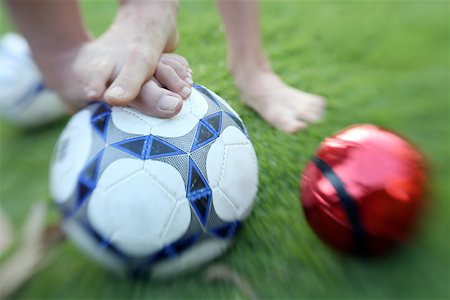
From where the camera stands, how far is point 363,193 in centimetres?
116

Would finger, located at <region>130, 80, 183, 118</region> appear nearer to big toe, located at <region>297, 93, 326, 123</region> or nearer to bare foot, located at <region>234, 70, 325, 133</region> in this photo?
bare foot, located at <region>234, 70, 325, 133</region>

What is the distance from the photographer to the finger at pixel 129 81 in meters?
0.97

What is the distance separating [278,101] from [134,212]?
18.3 inches

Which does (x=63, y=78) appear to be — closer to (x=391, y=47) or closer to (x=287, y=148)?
(x=287, y=148)

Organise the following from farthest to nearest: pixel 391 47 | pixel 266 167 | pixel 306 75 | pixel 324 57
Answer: pixel 391 47 < pixel 324 57 < pixel 306 75 < pixel 266 167

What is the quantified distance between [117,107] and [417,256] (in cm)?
82

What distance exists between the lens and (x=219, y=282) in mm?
1250

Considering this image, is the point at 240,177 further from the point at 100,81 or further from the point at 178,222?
the point at 100,81

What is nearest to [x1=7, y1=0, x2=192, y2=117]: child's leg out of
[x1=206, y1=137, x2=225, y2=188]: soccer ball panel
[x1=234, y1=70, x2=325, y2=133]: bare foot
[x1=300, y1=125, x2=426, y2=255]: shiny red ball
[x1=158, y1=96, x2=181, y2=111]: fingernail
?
[x1=158, y1=96, x2=181, y2=111]: fingernail

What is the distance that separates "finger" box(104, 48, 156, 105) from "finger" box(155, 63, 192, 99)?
45mm

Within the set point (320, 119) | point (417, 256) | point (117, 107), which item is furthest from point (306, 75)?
point (117, 107)

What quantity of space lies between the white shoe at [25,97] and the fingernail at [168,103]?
56.0 inches

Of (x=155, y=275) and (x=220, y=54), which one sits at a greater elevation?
(x=220, y=54)

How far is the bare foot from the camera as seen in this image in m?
1.16
